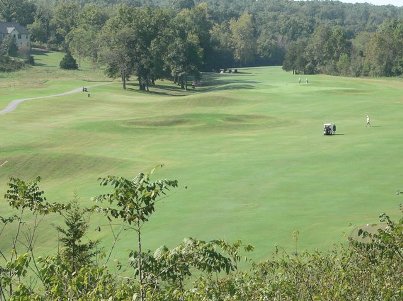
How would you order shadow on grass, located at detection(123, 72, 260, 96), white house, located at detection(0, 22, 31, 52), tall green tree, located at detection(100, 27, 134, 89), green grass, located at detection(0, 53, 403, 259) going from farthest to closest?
white house, located at detection(0, 22, 31, 52)
shadow on grass, located at detection(123, 72, 260, 96)
tall green tree, located at detection(100, 27, 134, 89)
green grass, located at detection(0, 53, 403, 259)

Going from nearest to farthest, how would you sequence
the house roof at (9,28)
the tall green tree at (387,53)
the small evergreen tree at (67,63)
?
the small evergreen tree at (67,63)
the tall green tree at (387,53)
the house roof at (9,28)

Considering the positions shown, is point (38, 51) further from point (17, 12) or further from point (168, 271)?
point (168, 271)

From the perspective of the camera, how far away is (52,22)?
177 metres

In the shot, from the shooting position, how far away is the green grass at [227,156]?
3136 centimetres

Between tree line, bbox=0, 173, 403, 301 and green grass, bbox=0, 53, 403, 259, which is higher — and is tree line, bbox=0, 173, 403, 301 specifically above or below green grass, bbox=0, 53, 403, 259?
above

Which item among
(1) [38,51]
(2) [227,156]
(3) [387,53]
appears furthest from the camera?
(1) [38,51]

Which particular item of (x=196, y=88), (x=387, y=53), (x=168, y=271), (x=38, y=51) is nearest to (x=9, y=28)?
(x=38, y=51)

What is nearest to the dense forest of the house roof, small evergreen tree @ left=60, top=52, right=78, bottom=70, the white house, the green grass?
small evergreen tree @ left=60, top=52, right=78, bottom=70

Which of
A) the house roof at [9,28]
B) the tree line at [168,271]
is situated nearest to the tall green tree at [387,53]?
the house roof at [9,28]

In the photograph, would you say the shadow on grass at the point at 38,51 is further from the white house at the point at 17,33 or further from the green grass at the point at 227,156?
the green grass at the point at 227,156

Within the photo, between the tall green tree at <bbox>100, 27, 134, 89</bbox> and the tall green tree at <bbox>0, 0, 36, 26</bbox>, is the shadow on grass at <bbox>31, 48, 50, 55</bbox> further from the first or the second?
the tall green tree at <bbox>100, 27, 134, 89</bbox>

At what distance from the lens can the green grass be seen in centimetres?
3136

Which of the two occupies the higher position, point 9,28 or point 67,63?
point 9,28

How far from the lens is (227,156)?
52.3m
